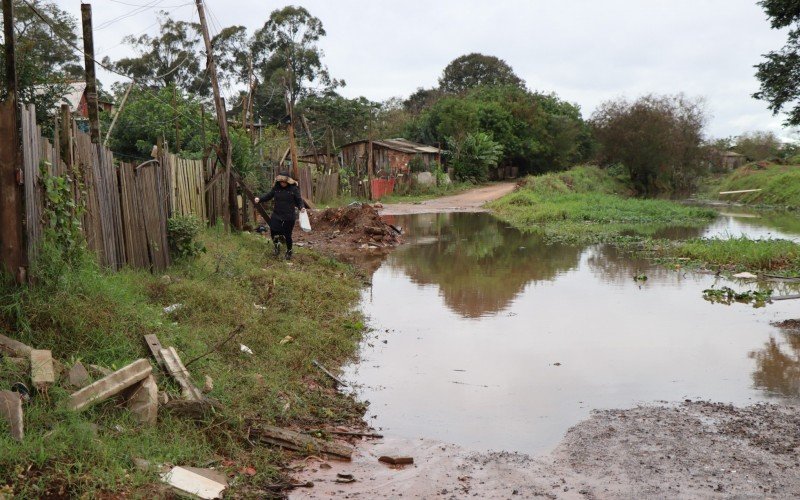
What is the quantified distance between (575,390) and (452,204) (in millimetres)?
30576

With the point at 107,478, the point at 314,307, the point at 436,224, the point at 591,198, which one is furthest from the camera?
the point at 591,198

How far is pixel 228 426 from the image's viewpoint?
18.1 ft

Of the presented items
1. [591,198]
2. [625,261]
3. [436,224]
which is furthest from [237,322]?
[591,198]

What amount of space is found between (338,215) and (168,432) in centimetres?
1684

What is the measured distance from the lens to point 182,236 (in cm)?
1023

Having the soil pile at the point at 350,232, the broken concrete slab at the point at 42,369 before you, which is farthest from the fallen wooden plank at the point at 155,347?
the soil pile at the point at 350,232

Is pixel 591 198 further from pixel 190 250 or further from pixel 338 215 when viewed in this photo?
pixel 190 250

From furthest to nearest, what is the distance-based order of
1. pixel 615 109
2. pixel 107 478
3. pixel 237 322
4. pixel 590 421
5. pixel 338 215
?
pixel 615 109, pixel 338 215, pixel 237 322, pixel 590 421, pixel 107 478

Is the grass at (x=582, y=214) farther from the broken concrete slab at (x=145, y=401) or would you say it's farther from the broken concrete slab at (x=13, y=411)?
the broken concrete slab at (x=13, y=411)

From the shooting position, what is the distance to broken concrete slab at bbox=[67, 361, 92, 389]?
516 cm

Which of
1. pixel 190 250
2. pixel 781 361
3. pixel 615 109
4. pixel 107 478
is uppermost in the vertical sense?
pixel 615 109

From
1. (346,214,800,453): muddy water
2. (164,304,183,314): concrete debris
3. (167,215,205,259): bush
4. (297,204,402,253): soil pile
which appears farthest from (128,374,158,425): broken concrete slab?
(297,204,402,253): soil pile

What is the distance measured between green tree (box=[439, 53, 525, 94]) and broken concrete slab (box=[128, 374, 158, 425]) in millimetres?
Result: 75145

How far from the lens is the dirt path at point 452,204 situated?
110 ft
